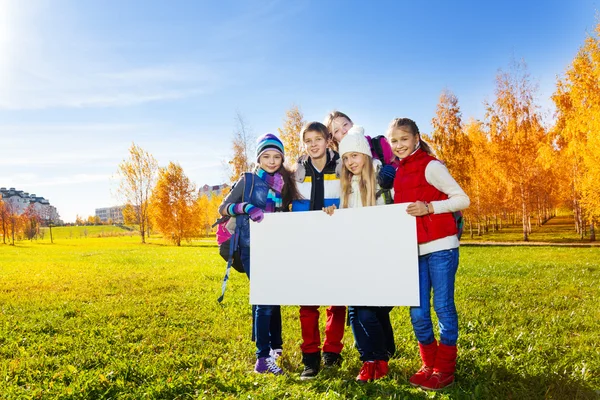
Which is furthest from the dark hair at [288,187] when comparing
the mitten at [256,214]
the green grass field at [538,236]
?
the green grass field at [538,236]

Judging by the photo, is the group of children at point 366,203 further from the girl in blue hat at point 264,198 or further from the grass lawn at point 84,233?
the grass lawn at point 84,233

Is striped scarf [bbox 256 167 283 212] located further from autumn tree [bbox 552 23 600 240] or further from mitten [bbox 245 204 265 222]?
autumn tree [bbox 552 23 600 240]

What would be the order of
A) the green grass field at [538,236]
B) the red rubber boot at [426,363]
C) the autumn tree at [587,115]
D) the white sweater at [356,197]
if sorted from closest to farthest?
1. the red rubber boot at [426,363]
2. the white sweater at [356,197]
3. the autumn tree at [587,115]
4. the green grass field at [538,236]

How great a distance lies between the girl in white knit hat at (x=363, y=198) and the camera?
4223mm

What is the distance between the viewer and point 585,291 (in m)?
9.58

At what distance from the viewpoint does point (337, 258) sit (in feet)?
13.3

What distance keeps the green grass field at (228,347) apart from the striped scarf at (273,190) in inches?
68.6

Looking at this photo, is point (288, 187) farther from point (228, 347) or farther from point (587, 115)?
point (587, 115)

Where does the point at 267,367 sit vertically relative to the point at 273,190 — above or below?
below

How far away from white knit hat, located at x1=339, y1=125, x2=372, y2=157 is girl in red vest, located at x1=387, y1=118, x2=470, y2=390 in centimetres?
24

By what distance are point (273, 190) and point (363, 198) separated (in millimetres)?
976

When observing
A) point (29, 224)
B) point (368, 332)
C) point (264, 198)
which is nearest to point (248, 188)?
point (264, 198)

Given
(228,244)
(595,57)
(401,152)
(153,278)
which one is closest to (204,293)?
(153,278)

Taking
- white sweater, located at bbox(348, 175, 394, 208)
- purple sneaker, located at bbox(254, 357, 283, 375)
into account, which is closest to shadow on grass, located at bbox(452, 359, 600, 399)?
purple sneaker, located at bbox(254, 357, 283, 375)
